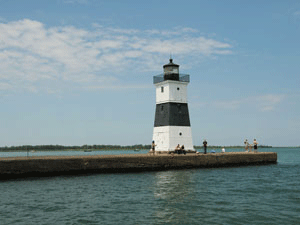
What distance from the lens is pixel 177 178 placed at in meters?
24.6

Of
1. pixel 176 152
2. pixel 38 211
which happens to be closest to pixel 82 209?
pixel 38 211

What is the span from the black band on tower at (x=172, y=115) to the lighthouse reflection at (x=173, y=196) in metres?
10.1

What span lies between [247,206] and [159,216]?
180 inches

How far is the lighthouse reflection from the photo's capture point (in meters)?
13.6

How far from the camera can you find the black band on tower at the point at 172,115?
34875 mm

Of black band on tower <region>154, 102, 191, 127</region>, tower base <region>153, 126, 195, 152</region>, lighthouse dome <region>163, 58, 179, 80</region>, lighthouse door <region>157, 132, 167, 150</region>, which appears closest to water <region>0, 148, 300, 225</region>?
tower base <region>153, 126, 195, 152</region>

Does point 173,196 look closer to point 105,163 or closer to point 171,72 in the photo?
point 105,163

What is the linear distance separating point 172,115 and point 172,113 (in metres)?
0.22

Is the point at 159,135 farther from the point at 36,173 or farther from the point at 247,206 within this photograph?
the point at 247,206

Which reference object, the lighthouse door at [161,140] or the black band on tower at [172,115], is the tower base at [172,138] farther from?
the black band on tower at [172,115]

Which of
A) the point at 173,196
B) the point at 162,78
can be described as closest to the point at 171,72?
the point at 162,78

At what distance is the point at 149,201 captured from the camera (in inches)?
642

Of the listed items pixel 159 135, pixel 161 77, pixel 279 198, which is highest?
pixel 161 77

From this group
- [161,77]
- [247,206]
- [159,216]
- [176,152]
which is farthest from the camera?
[161,77]
